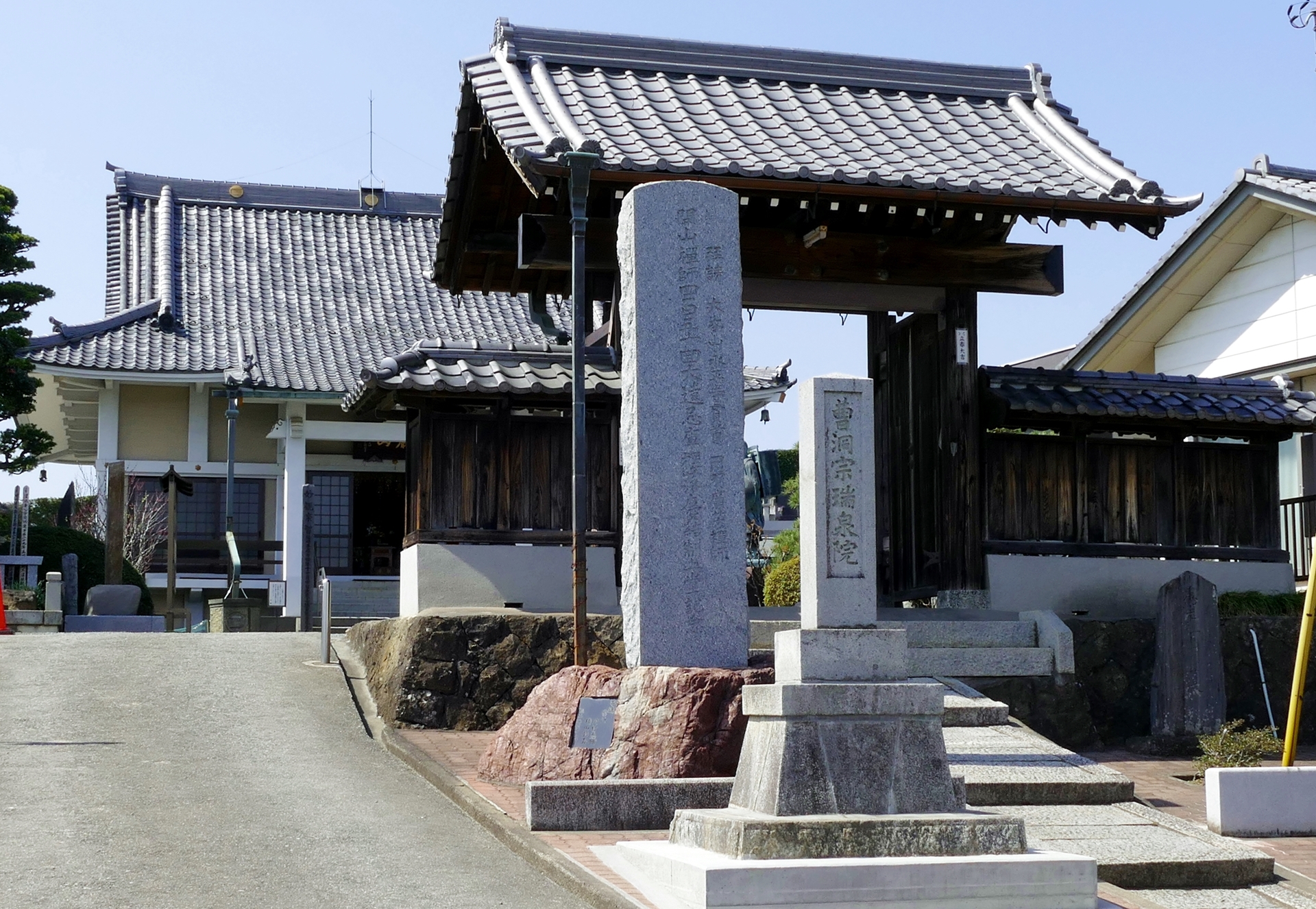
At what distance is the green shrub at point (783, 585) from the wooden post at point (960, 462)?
8003mm

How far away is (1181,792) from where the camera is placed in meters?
11.4

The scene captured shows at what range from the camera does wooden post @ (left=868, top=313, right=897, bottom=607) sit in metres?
15.4

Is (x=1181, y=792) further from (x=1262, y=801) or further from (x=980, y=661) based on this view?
(x=980, y=661)

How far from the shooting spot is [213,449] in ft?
92.2

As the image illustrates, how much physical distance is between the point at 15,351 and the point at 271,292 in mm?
6986

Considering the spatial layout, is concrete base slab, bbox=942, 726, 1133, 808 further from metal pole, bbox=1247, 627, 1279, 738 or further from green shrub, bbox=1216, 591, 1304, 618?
green shrub, bbox=1216, 591, 1304, 618

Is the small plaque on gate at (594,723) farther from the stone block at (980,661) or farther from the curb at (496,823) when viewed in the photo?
the stone block at (980,661)

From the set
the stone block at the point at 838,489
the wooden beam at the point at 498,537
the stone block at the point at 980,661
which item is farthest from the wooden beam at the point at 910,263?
the stone block at the point at 838,489

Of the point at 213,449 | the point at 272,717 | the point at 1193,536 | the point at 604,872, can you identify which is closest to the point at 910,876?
the point at 604,872

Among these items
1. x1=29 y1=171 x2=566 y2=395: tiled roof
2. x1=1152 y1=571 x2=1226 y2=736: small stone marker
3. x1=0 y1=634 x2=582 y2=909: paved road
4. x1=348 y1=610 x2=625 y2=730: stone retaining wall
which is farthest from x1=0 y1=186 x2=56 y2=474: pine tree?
x1=1152 y1=571 x2=1226 y2=736: small stone marker

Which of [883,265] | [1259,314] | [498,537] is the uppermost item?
[1259,314]

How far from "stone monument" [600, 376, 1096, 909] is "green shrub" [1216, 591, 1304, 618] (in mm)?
7859

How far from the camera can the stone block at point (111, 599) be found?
23.1m

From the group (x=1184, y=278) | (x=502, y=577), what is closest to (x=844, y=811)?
(x=502, y=577)
